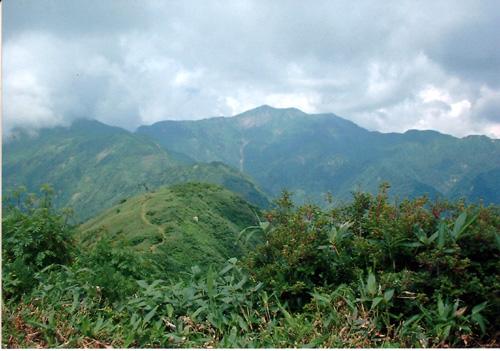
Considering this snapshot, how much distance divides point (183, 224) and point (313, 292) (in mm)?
32737

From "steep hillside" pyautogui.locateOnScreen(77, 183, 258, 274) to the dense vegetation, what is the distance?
65.0 feet

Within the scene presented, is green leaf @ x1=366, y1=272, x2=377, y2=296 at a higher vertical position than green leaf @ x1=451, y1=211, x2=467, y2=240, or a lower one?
lower

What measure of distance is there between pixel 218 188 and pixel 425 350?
5029 cm

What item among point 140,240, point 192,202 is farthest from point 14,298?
point 192,202

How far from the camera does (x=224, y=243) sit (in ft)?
123

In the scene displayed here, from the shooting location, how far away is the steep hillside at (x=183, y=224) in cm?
2934

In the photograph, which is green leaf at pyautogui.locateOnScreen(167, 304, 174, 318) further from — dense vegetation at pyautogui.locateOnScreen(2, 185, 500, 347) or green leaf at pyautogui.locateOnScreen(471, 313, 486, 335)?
green leaf at pyautogui.locateOnScreen(471, 313, 486, 335)

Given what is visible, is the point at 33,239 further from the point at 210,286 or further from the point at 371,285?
the point at 371,285

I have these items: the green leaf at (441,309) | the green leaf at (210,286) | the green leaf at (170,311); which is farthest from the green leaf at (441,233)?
the green leaf at (170,311)

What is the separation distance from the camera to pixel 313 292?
3.63 metres

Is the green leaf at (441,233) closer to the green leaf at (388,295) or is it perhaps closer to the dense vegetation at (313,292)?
the dense vegetation at (313,292)

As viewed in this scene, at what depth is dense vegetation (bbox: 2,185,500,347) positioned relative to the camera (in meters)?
3.16

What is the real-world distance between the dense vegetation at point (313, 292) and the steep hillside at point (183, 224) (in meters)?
19.8

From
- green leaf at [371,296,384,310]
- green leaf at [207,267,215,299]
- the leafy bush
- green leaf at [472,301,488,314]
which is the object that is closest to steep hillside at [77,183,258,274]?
the leafy bush
